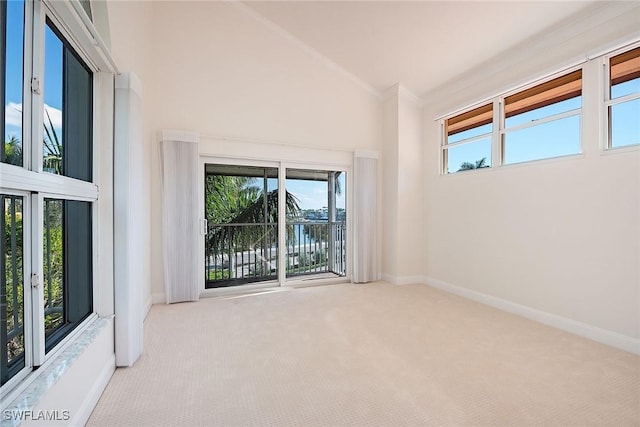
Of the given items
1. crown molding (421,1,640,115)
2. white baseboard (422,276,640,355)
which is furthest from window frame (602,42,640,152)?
white baseboard (422,276,640,355)

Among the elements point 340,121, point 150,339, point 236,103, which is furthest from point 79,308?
point 340,121

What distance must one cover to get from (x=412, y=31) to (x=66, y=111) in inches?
138

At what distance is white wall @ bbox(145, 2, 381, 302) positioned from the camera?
3.62 m

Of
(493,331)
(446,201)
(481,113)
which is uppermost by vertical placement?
(481,113)

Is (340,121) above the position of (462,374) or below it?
above

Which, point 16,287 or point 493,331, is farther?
point 493,331

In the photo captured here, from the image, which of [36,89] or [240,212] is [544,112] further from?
[36,89]

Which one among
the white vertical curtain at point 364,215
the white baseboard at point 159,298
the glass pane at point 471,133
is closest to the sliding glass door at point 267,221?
the white vertical curtain at point 364,215

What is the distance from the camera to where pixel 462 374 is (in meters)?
1.98

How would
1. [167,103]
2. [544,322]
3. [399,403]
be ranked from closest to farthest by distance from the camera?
1. [399,403]
2. [544,322]
3. [167,103]

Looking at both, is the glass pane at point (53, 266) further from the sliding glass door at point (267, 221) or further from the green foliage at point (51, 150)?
the sliding glass door at point (267, 221)

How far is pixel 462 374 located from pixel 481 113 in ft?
10.6

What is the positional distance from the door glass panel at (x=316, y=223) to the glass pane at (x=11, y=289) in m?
3.28

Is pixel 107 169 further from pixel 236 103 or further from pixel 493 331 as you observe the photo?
pixel 493 331
